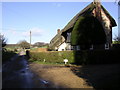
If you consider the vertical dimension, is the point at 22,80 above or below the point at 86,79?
below

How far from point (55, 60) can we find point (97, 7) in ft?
43.2

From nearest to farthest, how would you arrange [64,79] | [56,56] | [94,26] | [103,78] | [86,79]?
[103,78]
[86,79]
[64,79]
[94,26]
[56,56]

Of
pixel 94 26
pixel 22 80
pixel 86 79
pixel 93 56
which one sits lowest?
pixel 22 80

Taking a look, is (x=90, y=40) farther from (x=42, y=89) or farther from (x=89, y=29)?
(x=42, y=89)

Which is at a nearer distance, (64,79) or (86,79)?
(86,79)

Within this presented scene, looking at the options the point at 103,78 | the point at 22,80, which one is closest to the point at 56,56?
the point at 22,80

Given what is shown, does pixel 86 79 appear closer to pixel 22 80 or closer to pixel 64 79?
pixel 64 79

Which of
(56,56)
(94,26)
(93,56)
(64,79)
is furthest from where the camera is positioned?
(56,56)

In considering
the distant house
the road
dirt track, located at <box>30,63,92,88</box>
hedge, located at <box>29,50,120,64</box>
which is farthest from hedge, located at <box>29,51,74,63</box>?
the road

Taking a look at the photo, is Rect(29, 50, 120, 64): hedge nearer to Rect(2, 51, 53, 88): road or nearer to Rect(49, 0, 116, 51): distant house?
Rect(49, 0, 116, 51): distant house

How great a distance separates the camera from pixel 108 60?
1733cm

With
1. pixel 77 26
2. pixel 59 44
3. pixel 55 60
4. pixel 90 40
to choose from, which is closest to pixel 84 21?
pixel 77 26

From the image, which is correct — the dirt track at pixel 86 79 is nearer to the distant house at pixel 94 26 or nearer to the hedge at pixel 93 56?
the hedge at pixel 93 56

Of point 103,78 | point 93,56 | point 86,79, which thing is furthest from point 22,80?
point 93,56
